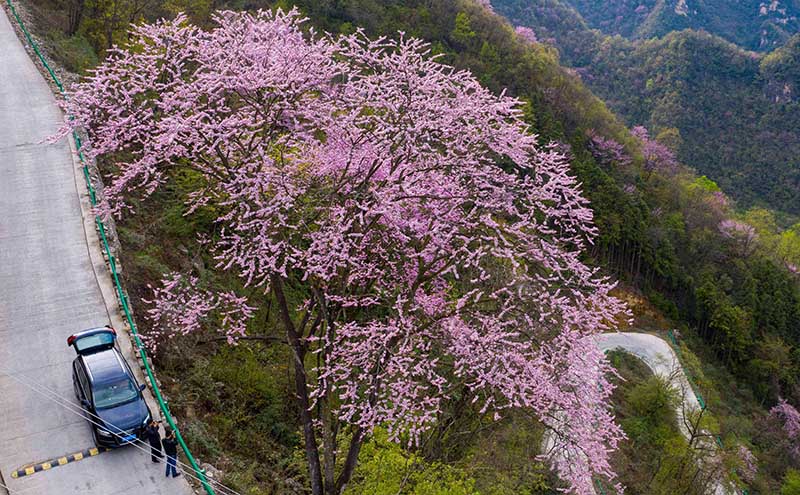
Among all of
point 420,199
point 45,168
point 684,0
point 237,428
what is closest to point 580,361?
point 420,199

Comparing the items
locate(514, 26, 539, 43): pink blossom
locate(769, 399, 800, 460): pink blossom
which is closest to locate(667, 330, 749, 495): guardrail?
locate(769, 399, 800, 460): pink blossom

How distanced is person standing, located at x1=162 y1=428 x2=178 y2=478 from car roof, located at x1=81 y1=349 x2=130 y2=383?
1.58 meters

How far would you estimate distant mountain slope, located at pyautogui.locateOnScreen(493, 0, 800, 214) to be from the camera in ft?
234

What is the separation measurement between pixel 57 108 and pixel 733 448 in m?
26.3

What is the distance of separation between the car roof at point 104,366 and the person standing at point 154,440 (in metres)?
1.13

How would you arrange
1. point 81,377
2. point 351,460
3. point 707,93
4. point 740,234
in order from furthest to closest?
point 707,93, point 740,234, point 81,377, point 351,460

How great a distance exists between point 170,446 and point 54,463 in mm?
1885

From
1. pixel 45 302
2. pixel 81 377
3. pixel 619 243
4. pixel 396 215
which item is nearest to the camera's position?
pixel 396 215

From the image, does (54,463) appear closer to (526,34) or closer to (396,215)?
(396,215)

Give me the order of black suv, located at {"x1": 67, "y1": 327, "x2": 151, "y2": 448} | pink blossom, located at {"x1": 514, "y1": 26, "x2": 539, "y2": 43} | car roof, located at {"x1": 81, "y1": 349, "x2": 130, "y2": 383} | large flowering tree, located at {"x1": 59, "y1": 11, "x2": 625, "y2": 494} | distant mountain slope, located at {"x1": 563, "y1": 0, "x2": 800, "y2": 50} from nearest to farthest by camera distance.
Answer: large flowering tree, located at {"x1": 59, "y1": 11, "x2": 625, "y2": 494} < black suv, located at {"x1": 67, "y1": 327, "x2": 151, "y2": 448} < car roof, located at {"x1": 81, "y1": 349, "x2": 130, "y2": 383} < pink blossom, located at {"x1": 514, "y1": 26, "x2": 539, "y2": 43} < distant mountain slope, located at {"x1": 563, "y1": 0, "x2": 800, "y2": 50}

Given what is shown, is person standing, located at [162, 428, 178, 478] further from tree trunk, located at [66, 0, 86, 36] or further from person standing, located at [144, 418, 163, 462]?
tree trunk, located at [66, 0, 86, 36]

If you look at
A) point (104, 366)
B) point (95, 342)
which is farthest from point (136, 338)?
point (104, 366)

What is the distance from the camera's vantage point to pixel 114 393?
9992 mm

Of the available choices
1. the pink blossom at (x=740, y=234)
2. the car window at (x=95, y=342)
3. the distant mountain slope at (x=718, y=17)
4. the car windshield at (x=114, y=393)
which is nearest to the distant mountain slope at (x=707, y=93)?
the pink blossom at (x=740, y=234)
